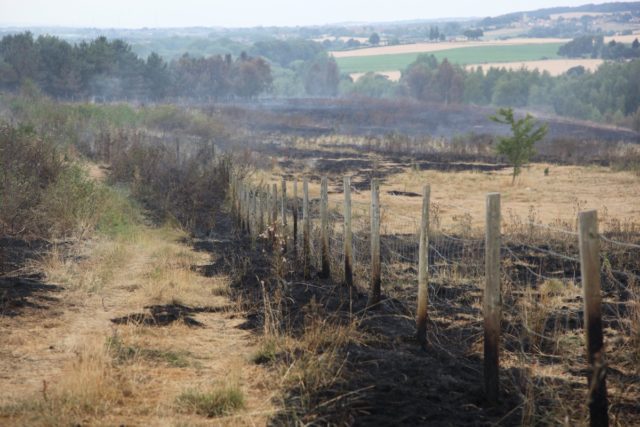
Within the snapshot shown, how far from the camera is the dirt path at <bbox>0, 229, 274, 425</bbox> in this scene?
251 inches

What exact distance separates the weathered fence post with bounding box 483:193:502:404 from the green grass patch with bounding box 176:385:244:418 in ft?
6.69

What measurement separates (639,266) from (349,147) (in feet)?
137

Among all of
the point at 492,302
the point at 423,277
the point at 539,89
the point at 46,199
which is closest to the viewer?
the point at 492,302

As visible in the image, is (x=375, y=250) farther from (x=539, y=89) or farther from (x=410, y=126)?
(x=539, y=89)

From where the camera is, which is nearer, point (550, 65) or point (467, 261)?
point (467, 261)

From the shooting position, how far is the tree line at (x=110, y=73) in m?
76.0

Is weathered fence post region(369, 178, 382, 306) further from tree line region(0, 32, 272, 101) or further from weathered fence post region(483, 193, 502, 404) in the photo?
tree line region(0, 32, 272, 101)

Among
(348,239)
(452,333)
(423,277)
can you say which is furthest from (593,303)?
(348,239)

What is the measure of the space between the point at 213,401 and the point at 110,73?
3374 inches

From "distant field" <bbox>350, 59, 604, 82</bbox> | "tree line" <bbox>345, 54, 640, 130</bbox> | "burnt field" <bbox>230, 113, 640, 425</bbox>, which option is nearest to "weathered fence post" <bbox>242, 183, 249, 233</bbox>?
"burnt field" <bbox>230, 113, 640, 425</bbox>

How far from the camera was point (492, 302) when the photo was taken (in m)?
6.63

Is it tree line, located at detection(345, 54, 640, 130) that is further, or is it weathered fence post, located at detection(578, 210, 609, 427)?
tree line, located at detection(345, 54, 640, 130)

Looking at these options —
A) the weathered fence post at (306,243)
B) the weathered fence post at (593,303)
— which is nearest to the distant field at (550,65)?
the weathered fence post at (306,243)

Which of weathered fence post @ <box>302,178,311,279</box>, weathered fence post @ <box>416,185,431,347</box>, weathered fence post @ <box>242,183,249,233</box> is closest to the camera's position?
weathered fence post @ <box>416,185,431,347</box>
